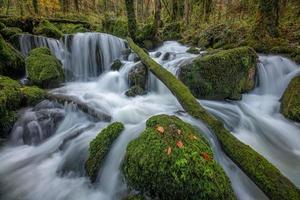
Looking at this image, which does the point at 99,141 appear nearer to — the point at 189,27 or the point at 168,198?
the point at 168,198

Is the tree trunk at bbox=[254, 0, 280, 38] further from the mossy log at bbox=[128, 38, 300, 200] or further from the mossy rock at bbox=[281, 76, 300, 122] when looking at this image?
the mossy log at bbox=[128, 38, 300, 200]

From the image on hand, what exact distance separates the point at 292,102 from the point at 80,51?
8213mm

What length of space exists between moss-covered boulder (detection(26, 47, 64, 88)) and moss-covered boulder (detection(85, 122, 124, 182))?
4.43 m

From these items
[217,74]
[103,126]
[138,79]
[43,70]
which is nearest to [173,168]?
[103,126]

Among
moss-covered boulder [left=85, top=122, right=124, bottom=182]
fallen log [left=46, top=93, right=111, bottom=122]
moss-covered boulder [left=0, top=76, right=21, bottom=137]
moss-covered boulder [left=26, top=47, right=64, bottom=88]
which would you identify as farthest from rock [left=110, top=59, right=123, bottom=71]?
moss-covered boulder [left=85, top=122, right=124, bottom=182]

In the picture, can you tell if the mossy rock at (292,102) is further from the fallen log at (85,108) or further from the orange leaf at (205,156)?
the fallen log at (85,108)

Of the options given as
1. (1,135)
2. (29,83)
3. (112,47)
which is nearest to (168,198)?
(1,135)

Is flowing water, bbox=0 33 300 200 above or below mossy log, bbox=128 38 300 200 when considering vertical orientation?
below

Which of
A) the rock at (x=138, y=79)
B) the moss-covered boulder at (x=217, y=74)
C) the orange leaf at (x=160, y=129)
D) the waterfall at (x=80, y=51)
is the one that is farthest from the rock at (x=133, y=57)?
the orange leaf at (x=160, y=129)

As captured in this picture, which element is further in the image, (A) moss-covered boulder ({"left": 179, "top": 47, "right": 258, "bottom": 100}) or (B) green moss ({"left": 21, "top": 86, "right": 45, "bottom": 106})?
(A) moss-covered boulder ({"left": 179, "top": 47, "right": 258, "bottom": 100})

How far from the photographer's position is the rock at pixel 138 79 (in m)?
7.27

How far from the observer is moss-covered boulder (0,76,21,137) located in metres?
4.79

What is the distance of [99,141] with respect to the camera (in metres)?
3.76

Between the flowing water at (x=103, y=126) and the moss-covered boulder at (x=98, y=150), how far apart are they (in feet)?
0.31
